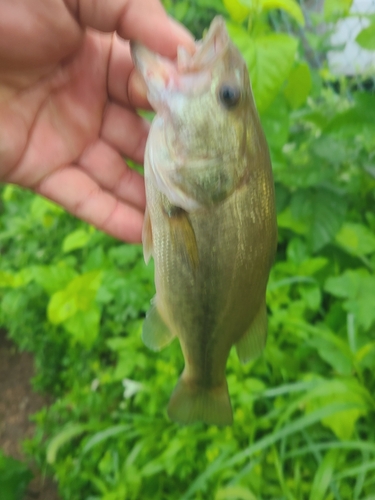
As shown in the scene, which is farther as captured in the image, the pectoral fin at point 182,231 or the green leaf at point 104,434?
the green leaf at point 104,434

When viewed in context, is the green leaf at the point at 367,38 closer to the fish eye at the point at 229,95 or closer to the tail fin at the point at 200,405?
the fish eye at the point at 229,95

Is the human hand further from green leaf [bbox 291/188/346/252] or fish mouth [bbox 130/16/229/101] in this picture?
green leaf [bbox 291/188/346/252]

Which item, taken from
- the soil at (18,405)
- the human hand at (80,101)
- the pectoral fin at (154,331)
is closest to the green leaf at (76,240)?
the human hand at (80,101)

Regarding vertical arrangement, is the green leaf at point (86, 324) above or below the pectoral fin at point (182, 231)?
below

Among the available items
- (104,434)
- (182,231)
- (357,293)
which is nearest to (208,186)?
(182,231)

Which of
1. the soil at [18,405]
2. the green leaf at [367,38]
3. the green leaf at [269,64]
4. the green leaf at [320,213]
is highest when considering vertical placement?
the green leaf at [367,38]

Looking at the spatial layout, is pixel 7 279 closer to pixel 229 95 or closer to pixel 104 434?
pixel 104 434
